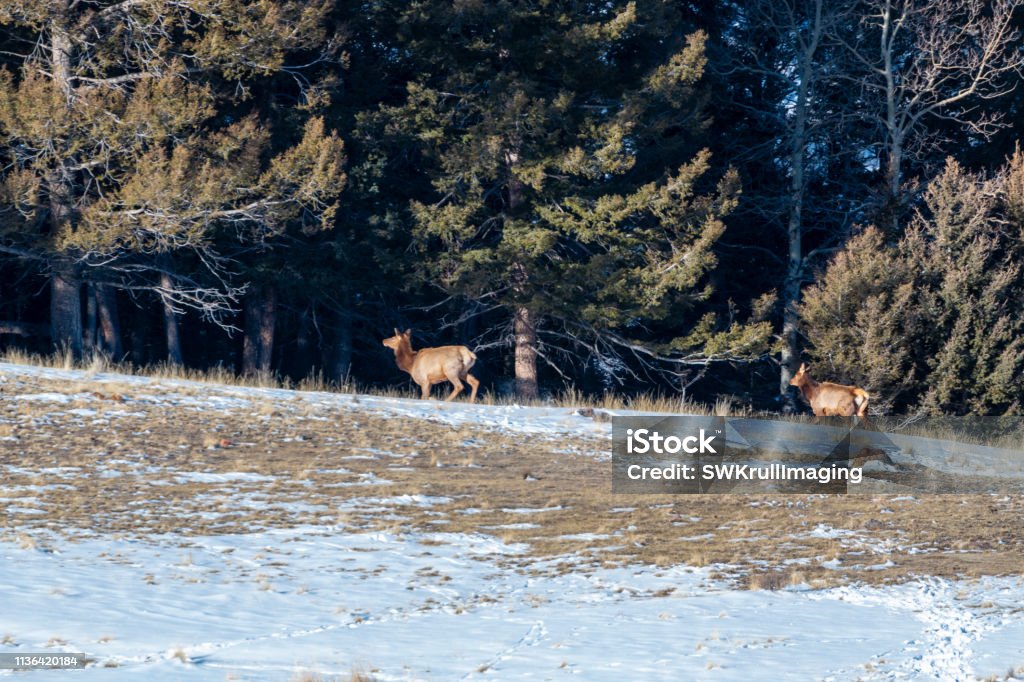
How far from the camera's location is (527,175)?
88.3ft

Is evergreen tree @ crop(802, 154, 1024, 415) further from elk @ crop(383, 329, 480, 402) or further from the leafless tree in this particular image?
elk @ crop(383, 329, 480, 402)

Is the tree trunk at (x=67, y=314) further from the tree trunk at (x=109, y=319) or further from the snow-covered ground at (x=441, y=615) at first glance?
the snow-covered ground at (x=441, y=615)

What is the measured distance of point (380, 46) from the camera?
1200 inches

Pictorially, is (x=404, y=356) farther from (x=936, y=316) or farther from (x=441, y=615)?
(x=441, y=615)

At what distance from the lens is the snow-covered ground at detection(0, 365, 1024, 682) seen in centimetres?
847

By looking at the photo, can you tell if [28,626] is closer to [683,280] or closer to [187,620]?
[187,620]

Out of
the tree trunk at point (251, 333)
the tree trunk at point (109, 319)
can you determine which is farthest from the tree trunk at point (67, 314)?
the tree trunk at point (251, 333)

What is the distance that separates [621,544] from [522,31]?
17.4 m

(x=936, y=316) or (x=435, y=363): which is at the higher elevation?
(x=936, y=316)

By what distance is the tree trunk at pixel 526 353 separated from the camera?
28.4 metres

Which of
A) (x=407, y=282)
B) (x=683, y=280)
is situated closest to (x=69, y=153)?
(x=407, y=282)

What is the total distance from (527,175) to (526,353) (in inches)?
168

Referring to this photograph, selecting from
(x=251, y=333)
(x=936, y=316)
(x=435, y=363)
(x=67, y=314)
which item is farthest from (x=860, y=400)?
(x=67, y=314)

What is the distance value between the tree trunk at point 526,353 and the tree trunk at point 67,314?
957cm
